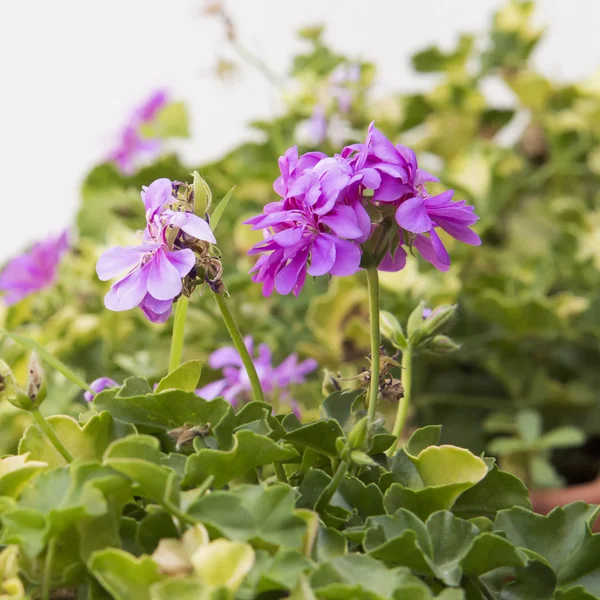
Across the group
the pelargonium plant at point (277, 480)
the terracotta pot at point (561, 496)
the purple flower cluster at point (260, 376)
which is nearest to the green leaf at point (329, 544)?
the pelargonium plant at point (277, 480)

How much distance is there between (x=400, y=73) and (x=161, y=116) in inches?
38.3

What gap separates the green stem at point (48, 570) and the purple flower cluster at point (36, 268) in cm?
Answer: 61

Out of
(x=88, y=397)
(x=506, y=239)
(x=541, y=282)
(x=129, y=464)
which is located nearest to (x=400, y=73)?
(x=506, y=239)

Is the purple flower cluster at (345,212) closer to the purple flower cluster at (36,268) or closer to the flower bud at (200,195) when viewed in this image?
the flower bud at (200,195)

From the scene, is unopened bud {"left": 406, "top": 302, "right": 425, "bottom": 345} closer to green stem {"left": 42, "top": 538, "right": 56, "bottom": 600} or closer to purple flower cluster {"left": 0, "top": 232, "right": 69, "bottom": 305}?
green stem {"left": 42, "top": 538, "right": 56, "bottom": 600}

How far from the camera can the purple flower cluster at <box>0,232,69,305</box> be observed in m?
0.89

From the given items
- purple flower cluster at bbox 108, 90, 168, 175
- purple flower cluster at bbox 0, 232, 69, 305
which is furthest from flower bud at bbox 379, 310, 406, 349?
purple flower cluster at bbox 108, 90, 168, 175

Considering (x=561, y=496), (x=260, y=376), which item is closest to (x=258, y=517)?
(x=260, y=376)

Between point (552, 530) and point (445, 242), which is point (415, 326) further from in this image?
point (445, 242)

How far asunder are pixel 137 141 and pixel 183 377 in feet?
2.58

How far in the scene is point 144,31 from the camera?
6.37 feet

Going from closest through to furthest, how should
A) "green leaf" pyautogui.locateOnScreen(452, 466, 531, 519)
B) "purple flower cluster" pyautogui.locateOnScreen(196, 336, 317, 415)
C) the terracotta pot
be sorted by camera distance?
"green leaf" pyautogui.locateOnScreen(452, 466, 531, 519) < "purple flower cluster" pyautogui.locateOnScreen(196, 336, 317, 415) < the terracotta pot

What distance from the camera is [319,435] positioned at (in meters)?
0.35

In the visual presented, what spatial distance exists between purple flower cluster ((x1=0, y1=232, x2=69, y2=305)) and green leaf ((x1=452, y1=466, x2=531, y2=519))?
0.62 meters
